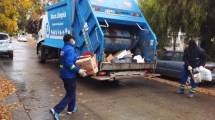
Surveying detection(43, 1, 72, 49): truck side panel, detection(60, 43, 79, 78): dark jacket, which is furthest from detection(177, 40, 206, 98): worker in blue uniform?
detection(43, 1, 72, 49): truck side panel

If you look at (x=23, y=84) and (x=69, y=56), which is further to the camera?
(x=23, y=84)

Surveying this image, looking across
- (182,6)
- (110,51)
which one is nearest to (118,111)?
(110,51)

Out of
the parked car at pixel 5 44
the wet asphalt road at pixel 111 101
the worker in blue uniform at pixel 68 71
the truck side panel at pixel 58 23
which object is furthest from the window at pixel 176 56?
the parked car at pixel 5 44

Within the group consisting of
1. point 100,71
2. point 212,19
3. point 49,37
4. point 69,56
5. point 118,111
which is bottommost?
point 118,111

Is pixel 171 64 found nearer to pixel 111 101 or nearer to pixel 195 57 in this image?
pixel 195 57

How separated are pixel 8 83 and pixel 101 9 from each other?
12.0ft

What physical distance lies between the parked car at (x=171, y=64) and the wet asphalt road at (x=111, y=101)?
102 centimetres

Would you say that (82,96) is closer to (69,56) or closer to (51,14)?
(69,56)

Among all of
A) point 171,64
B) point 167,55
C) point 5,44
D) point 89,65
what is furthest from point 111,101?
point 5,44

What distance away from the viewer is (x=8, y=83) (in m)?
8.20

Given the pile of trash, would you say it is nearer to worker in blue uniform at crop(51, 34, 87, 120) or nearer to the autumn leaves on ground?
worker in blue uniform at crop(51, 34, 87, 120)

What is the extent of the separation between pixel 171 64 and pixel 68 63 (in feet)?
Answer: 20.2

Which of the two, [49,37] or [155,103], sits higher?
[49,37]

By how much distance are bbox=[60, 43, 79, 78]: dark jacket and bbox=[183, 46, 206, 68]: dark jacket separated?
3.68 m
